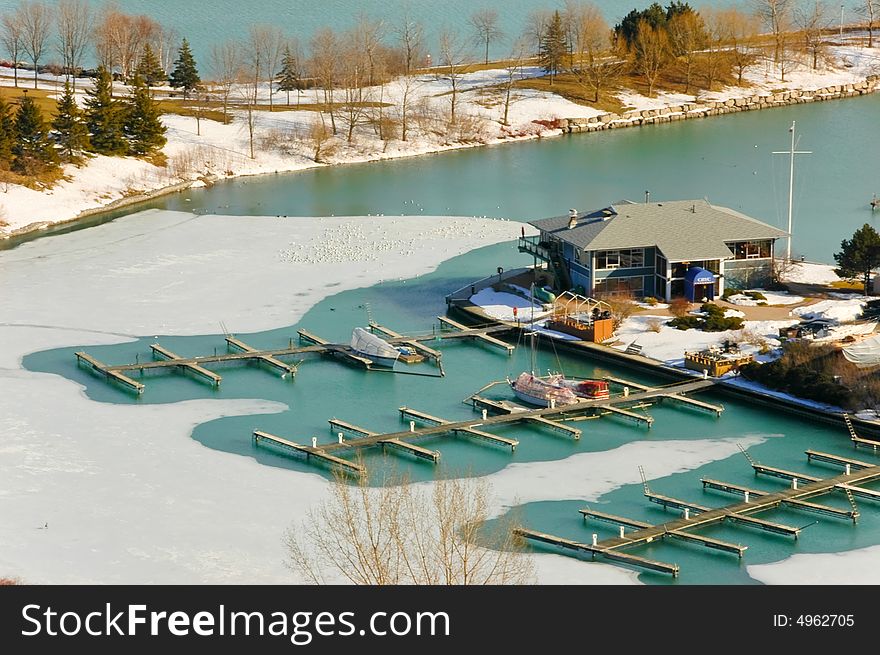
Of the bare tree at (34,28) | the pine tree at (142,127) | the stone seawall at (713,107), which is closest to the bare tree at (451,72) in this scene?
the stone seawall at (713,107)

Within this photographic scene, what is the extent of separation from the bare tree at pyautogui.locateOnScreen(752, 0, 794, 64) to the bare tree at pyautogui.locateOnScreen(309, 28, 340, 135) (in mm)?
34309

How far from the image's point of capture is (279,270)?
59.1 metres

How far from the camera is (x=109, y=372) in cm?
4575

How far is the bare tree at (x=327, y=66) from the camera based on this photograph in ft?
310

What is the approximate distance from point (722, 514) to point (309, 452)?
1115 cm

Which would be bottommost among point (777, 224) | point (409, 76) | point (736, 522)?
point (736, 522)

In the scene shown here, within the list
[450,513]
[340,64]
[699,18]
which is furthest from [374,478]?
[699,18]

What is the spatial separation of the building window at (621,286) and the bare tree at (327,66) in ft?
140

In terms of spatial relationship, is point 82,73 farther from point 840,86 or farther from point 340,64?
point 840,86

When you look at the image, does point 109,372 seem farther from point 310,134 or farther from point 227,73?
point 227,73

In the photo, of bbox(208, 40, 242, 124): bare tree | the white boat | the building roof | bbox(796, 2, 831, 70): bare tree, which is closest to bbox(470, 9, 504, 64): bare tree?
bbox(208, 40, 242, 124): bare tree

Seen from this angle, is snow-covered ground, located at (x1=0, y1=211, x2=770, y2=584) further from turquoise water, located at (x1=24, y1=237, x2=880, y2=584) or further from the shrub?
the shrub

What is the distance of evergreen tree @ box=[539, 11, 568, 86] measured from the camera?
346ft

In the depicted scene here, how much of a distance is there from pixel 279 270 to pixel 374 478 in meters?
23.7
